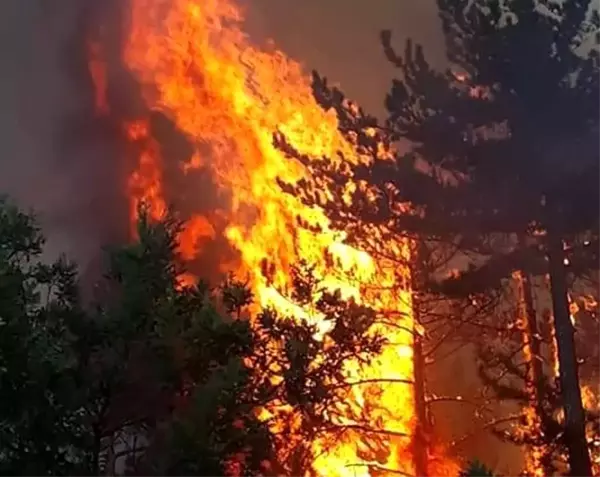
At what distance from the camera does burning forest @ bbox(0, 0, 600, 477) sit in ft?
22.1

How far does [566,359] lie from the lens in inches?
364

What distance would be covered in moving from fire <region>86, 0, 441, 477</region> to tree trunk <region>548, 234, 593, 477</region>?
9.68ft

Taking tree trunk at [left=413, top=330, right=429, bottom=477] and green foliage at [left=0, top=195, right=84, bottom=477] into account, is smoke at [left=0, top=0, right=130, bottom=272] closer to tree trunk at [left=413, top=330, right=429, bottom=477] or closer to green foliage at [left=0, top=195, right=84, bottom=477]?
tree trunk at [left=413, top=330, right=429, bottom=477]

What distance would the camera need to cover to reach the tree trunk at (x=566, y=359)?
8891mm

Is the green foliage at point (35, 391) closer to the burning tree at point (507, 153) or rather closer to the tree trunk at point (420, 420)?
the burning tree at point (507, 153)

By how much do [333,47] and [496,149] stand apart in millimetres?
7481

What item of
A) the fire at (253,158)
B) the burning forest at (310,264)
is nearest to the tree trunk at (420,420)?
the burning forest at (310,264)

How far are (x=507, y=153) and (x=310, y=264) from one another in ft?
10.8

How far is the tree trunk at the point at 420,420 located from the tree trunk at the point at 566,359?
284cm

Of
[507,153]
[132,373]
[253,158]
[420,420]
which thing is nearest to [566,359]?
[507,153]

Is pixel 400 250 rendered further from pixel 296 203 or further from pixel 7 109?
pixel 7 109

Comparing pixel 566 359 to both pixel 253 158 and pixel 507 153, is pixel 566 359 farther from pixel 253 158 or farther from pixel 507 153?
pixel 253 158

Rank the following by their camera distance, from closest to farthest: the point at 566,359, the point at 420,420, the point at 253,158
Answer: the point at 566,359 → the point at 420,420 → the point at 253,158

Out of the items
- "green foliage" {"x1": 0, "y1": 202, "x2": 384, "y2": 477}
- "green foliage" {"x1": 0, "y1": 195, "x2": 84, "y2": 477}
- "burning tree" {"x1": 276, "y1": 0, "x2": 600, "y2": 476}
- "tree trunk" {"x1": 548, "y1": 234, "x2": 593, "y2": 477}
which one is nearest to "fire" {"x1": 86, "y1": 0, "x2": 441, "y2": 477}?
"burning tree" {"x1": 276, "y1": 0, "x2": 600, "y2": 476}
